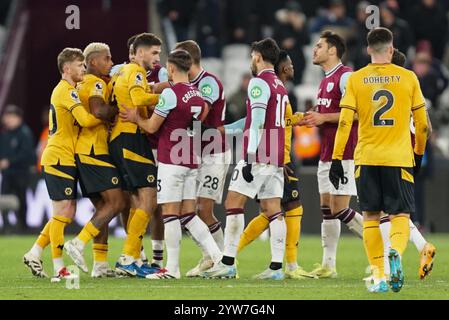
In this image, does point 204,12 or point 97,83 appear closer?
point 97,83

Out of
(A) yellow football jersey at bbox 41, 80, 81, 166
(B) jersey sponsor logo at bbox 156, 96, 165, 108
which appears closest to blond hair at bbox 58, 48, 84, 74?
(A) yellow football jersey at bbox 41, 80, 81, 166

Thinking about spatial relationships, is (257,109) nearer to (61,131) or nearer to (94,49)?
(94,49)

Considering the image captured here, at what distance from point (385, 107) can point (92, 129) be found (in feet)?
10.9

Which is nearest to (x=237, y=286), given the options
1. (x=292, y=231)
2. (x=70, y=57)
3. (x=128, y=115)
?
(x=292, y=231)

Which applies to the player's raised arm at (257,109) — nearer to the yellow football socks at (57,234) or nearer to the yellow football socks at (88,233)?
the yellow football socks at (88,233)

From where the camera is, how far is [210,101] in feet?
42.9

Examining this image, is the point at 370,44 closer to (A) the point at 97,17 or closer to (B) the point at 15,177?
(B) the point at 15,177

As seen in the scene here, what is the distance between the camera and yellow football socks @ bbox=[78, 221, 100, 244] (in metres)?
12.5

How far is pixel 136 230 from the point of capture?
12695 millimetres

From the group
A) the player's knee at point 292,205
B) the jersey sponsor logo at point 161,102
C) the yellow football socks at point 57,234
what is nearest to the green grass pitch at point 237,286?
the yellow football socks at point 57,234

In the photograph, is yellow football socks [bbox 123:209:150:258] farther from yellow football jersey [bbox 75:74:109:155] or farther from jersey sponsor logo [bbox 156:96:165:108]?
jersey sponsor logo [bbox 156:96:165:108]

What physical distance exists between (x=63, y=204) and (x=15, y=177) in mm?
8997

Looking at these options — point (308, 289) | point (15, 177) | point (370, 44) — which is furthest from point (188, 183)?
point (15, 177)

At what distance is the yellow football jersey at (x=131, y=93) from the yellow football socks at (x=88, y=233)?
3.08ft
